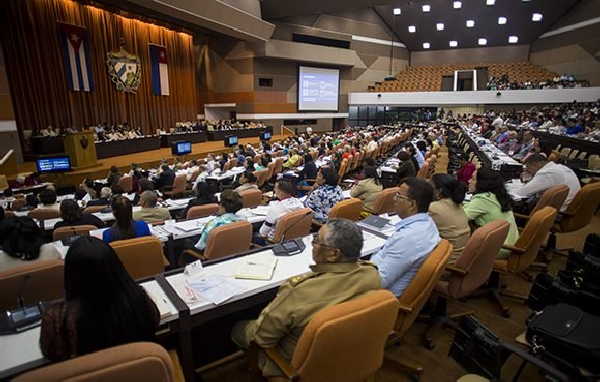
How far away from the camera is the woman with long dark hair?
133 cm

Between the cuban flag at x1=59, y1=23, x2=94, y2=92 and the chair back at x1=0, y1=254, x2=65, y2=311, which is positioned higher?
the cuban flag at x1=59, y1=23, x2=94, y2=92

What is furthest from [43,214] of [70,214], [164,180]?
[164,180]

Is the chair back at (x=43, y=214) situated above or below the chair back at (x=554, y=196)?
below

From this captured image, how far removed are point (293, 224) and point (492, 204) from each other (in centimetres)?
184

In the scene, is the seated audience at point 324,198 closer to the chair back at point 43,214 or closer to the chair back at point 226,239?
the chair back at point 226,239

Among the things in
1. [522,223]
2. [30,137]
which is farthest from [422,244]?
[30,137]

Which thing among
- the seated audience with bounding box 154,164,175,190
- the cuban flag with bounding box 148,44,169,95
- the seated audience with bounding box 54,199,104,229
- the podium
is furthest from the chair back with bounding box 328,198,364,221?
the cuban flag with bounding box 148,44,169,95

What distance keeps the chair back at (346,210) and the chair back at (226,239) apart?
2.79ft

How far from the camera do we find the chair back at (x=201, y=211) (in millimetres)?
3820

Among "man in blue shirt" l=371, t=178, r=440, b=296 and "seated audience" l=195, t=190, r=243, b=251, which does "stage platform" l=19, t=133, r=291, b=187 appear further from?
"man in blue shirt" l=371, t=178, r=440, b=296

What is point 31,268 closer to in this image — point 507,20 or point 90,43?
point 90,43

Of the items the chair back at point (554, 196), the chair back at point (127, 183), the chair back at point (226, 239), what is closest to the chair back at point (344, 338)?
the chair back at point (226, 239)

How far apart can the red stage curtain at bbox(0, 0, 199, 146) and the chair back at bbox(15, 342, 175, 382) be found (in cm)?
1328

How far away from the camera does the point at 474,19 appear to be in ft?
70.8
